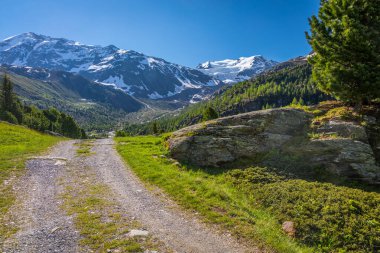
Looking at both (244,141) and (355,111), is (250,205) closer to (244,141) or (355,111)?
(244,141)

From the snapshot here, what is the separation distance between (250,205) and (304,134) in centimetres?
1058

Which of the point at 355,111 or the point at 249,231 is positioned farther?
the point at 355,111

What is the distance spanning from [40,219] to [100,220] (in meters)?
2.79

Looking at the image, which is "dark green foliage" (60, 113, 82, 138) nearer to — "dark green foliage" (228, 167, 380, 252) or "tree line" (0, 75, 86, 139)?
"tree line" (0, 75, 86, 139)

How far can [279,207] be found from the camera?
559 inches

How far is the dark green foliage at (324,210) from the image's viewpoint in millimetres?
11703

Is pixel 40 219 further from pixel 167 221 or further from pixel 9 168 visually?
pixel 9 168

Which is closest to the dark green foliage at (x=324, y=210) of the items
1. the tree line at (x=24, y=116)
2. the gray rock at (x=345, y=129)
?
the gray rock at (x=345, y=129)

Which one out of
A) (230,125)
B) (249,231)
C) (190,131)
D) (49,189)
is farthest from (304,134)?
(49,189)

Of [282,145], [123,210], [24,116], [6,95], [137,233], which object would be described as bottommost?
[137,233]

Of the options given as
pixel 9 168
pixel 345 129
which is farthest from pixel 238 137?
pixel 9 168

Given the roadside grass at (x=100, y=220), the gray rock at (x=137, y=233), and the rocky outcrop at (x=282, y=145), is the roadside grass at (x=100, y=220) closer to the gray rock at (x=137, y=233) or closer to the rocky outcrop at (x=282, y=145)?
the gray rock at (x=137, y=233)

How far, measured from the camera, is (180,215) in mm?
13680

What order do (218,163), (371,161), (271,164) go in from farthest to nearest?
(218,163)
(271,164)
(371,161)
